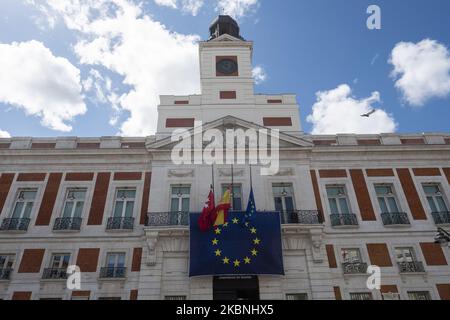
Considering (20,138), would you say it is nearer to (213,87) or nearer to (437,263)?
(213,87)

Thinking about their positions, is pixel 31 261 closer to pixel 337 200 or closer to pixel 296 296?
pixel 296 296

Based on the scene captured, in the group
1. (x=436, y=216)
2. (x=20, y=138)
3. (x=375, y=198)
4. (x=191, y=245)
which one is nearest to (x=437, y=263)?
(x=436, y=216)

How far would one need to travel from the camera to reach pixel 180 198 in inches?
745

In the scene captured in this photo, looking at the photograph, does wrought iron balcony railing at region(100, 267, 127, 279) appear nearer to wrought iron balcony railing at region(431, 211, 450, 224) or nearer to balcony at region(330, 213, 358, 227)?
balcony at region(330, 213, 358, 227)

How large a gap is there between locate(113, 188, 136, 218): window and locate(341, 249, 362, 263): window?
11759 mm

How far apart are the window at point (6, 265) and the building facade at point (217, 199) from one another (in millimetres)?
60

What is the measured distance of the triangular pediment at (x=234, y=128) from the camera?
19969 millimetres

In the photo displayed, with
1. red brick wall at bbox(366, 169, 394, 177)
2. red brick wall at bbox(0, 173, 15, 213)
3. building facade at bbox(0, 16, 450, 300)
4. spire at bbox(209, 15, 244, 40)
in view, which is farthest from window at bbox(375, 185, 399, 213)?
red brick wall at bbox(0, 173, 15, 213)

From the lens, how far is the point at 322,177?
64.8 ft

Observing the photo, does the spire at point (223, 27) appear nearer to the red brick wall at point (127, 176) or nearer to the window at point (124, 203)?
the red brick wall at point (127, 176)

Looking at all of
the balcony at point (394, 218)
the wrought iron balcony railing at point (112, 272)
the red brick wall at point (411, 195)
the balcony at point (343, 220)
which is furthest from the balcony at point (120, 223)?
the red brick wall at point (411, 195)

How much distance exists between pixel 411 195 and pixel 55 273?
19.9 meters

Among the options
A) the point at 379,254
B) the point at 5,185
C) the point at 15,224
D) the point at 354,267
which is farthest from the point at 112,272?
the point at 379,254
